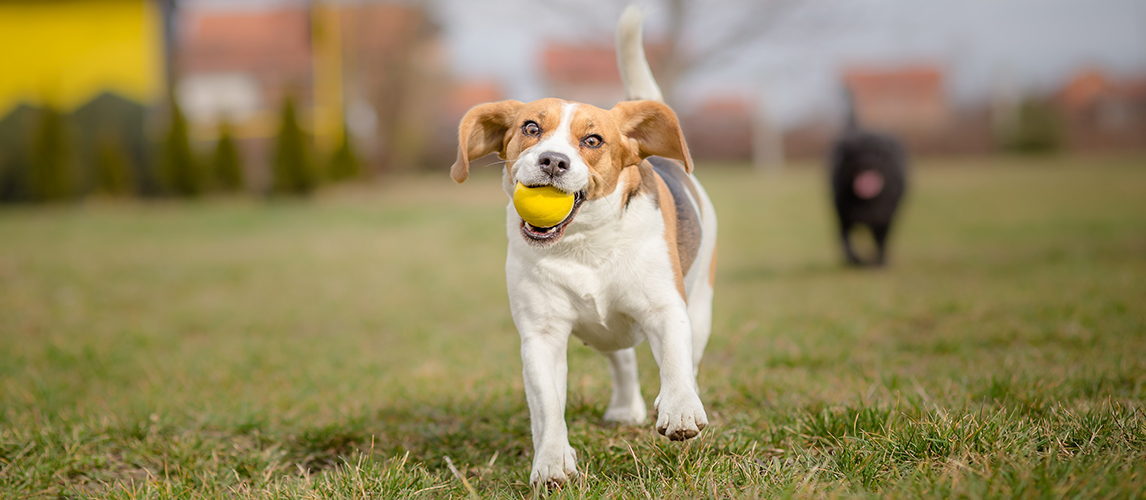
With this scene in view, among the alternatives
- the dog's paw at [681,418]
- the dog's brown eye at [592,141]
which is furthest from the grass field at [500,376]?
the dog's brown eye at [592,141]

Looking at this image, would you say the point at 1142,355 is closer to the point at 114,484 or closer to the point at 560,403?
the point at 560,403

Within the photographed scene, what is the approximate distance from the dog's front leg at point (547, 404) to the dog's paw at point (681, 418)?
35 centimetres

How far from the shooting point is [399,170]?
2180cm

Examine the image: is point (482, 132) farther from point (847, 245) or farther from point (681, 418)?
point (847, 245)

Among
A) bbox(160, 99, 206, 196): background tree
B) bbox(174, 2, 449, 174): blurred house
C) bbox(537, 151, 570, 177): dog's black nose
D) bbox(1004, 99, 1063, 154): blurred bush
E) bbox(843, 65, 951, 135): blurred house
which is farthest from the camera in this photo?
bbox(843, 65, 951, 135): blurred house

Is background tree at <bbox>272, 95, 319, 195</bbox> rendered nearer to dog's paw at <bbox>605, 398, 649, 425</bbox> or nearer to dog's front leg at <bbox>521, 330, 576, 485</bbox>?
dog's paw at <bbox>605, 398, 649, 425</bbox>

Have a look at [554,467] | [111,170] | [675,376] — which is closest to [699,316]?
[675,376]

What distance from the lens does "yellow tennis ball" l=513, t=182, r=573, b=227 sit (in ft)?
7.75

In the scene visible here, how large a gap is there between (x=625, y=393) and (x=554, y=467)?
2.70 ft

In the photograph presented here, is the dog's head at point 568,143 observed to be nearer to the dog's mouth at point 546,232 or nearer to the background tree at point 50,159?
the dog's mouth at point 546,232

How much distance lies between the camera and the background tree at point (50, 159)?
48.2 ft

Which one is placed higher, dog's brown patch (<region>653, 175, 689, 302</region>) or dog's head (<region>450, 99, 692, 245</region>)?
dog's head (<region>450, 99, 692, 245</region>)

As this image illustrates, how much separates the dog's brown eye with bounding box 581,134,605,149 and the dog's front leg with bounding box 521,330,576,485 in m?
0.61

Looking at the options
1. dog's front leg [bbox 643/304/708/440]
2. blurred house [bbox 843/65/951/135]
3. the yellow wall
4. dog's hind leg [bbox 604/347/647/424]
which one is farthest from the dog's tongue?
blurred house [bbox 843/65/951/135]
